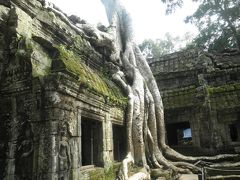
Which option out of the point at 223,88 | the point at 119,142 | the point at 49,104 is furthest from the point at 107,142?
the point at 223,88

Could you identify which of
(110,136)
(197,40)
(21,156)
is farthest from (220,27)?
(21,156)

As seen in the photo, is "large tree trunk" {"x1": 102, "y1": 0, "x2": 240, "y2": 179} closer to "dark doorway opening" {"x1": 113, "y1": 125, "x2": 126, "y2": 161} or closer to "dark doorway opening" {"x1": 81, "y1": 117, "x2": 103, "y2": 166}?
"dark doorway opening" {"x1": 113, "y1": 125, "x2": 126, "y2": 161}

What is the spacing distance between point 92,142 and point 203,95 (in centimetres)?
605

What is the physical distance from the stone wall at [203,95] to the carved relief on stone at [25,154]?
7.40 metres

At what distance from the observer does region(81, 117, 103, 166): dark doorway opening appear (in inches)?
207

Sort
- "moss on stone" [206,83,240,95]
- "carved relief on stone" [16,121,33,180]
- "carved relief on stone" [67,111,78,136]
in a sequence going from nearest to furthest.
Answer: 1. "carved relief on stone" [16,121,33,180]
2. "carved relief on stone" [67,111,78,136]
3. "moss on stone" [206,83,240,95]

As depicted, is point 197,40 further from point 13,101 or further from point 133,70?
point 13,101

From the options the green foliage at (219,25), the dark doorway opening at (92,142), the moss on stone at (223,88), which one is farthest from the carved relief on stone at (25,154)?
the green foliage at (219,25)

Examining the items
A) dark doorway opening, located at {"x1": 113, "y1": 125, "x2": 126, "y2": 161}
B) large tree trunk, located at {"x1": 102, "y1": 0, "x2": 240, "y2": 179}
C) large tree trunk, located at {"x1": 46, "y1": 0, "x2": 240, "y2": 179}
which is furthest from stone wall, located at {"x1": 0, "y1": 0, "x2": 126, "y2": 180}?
large tree trunk, located at {"x1": 102, "y1": 0, "x2": 240, "y2": 179}

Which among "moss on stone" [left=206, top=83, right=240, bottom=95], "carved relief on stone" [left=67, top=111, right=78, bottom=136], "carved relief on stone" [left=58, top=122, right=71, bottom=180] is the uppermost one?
"moss on stone" [left=206, top=83, right=240, bottom=95]

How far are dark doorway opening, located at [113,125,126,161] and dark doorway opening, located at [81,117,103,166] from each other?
1.33 metres

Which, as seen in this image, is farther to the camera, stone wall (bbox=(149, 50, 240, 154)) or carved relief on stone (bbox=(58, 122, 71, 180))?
stone wall (bbox=(149, 50, 240, 154))

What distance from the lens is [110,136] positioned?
5715mm

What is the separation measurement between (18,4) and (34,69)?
1.48 metres
